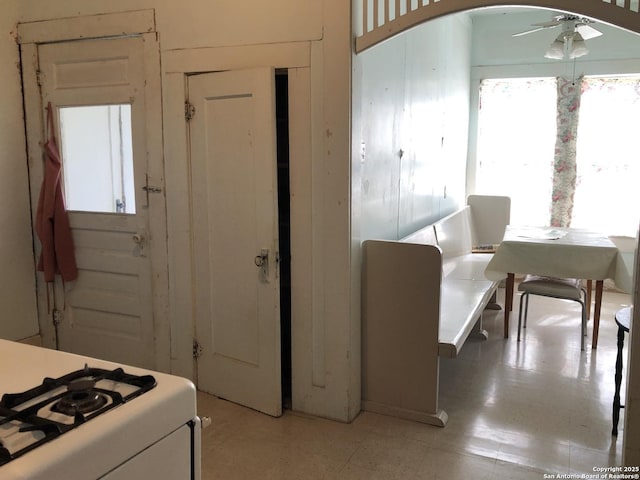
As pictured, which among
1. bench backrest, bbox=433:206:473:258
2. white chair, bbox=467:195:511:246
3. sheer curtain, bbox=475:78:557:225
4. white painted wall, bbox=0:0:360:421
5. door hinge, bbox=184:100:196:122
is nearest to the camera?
white painted wall, bbox=0:0:360:421

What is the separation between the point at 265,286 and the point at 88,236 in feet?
4.51

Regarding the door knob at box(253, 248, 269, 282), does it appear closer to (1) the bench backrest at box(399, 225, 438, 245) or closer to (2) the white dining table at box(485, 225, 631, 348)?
(1) the bench backrest at box(399, 225, 438, 245)

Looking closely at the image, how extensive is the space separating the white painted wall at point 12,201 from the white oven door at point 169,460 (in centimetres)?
276

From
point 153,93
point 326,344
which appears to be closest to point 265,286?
point 326,344

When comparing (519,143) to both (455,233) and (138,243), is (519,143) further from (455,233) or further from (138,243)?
(138,243)

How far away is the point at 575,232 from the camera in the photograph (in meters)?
4.61

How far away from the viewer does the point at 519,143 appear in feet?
20.8

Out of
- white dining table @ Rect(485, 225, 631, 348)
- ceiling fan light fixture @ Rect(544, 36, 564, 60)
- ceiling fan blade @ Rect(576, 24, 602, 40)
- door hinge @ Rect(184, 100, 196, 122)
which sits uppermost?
ceiling fan blade @ Rect(576, 24, 602, 40)

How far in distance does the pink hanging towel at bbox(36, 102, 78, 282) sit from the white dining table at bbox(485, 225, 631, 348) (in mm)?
2934

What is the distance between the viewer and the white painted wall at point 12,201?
11.5ft

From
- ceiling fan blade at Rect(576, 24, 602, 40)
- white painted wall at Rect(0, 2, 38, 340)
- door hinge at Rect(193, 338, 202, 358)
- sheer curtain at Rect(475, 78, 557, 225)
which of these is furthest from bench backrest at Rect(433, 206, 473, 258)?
white painted wall at Rect(0, 2, 38, 340)

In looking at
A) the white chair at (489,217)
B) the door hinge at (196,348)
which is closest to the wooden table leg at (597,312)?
the white chair at (489,217)

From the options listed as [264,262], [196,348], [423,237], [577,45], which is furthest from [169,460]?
[577,45]

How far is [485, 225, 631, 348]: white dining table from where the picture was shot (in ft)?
12.7
